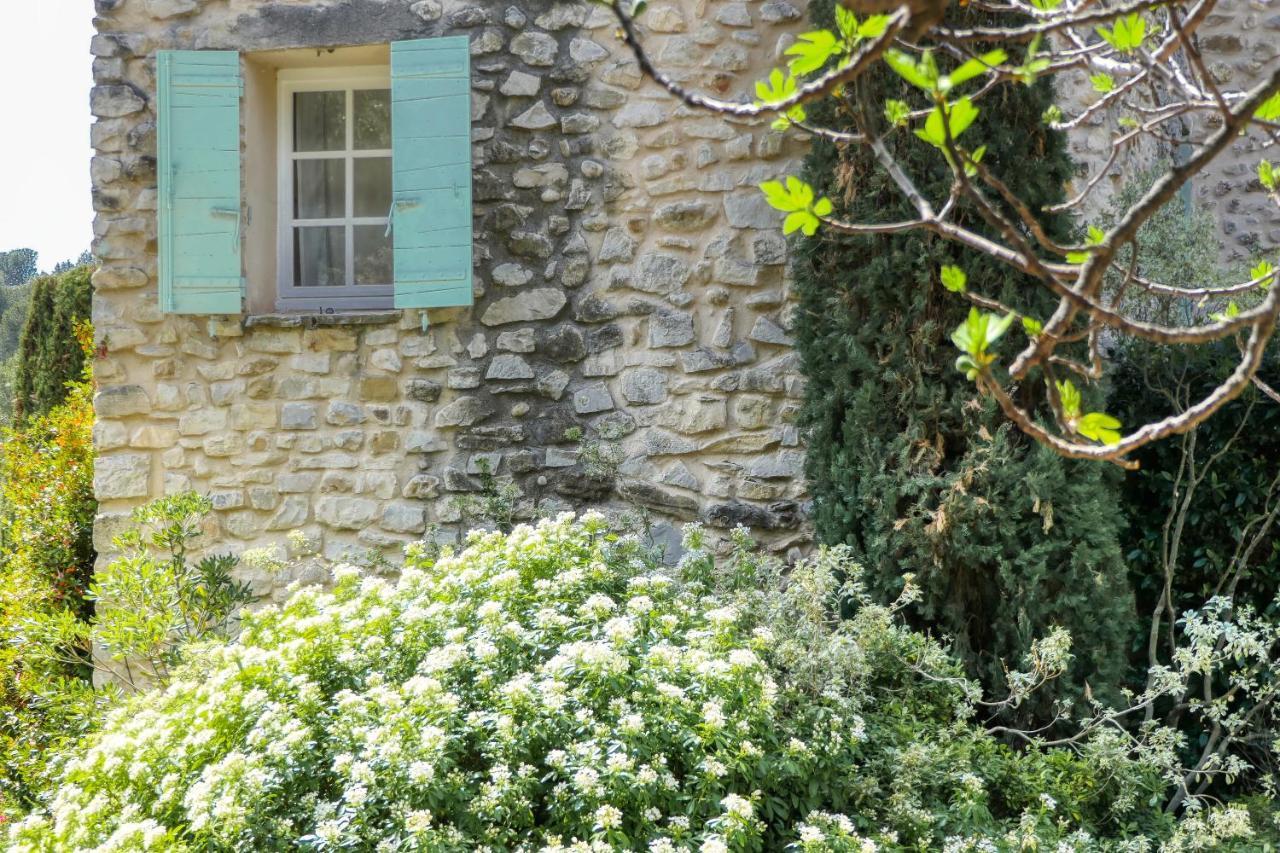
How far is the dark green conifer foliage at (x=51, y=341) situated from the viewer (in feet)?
25.4

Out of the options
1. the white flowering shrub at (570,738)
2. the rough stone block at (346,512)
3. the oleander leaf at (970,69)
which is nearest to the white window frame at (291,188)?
the rough stone block at (346,512)

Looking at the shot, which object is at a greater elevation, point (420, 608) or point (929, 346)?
point (929, 346)

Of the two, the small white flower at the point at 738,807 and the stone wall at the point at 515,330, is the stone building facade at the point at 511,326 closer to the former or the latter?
the stone wall at the point at 515,330

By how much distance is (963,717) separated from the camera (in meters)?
3.23

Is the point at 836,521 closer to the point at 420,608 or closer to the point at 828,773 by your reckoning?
the point at 828,773

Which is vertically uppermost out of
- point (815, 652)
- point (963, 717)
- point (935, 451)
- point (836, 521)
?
point (935, 451)

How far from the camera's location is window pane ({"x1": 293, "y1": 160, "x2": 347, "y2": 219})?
5.06 m

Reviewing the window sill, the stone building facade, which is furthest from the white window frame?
the window sill

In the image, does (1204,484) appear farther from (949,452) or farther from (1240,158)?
(1240,158)

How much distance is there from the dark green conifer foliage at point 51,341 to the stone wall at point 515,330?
2.96 m

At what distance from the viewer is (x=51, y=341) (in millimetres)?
7926

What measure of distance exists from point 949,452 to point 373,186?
2.83m

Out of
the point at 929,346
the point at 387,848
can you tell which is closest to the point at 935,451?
the point at 929,346

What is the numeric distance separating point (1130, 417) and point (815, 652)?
6.48 ft
